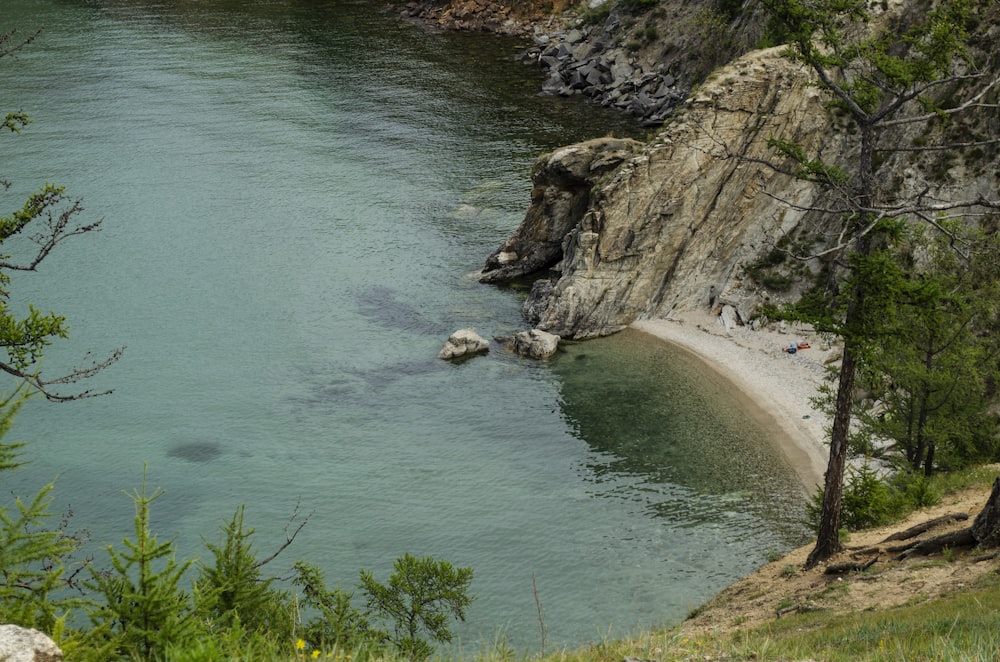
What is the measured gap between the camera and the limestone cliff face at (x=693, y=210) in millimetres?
58531

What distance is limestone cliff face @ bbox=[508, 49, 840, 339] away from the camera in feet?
192

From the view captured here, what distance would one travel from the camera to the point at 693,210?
195ft

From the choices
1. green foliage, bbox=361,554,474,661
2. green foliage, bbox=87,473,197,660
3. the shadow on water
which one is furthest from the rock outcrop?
green foliage, bbox=87,473,197,660

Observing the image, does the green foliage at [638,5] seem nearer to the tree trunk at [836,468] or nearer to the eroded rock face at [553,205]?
the eroded rock face at [553,205]

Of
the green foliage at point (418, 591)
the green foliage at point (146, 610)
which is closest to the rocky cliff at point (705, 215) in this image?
the green foliage at point (418, 591)

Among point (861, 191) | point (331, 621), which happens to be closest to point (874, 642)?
point (861, 191)

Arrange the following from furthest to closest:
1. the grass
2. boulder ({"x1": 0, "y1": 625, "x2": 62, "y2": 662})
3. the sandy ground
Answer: the sandy ground, the grass, boulder ({"x1": 0, "y1": 625, "x2": 62, "y2": 662})

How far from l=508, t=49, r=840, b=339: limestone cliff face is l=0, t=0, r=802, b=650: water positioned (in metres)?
3.04

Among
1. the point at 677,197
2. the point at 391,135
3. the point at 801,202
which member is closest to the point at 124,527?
the point at 677,197

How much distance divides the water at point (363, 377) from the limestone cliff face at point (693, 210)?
3.04m

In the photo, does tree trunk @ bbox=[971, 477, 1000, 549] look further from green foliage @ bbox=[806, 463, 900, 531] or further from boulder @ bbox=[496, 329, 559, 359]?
boulder @ bbox=[496, 329, 559, 359]

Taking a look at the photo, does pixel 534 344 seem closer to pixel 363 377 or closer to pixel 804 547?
pixel 363 377

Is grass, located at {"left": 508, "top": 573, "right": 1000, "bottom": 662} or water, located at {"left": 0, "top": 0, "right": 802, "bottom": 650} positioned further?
water, located at {"left": 0, "top": 0, "right": 802, "bottom": 650}

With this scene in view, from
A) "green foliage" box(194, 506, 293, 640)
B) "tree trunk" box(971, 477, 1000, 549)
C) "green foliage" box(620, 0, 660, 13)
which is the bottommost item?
"green foliage" box(194, 506, 293, 640)
